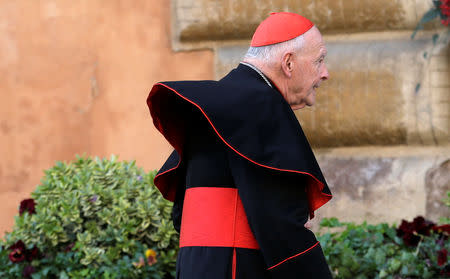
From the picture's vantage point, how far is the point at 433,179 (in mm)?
4578

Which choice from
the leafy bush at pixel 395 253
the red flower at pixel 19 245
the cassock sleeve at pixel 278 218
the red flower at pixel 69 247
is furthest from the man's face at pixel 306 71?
the red flower at pixel 19 245

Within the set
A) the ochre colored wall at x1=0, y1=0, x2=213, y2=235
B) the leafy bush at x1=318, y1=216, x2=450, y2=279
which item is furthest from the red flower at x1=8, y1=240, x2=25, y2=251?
the leafy bush at x1=318, y1=216, x2=450, y2=279

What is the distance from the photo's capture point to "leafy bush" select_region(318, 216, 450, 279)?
3.67 m

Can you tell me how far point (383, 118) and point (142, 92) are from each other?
5.28 ft

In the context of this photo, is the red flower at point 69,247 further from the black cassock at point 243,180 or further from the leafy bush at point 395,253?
the black cassock at point 243,180

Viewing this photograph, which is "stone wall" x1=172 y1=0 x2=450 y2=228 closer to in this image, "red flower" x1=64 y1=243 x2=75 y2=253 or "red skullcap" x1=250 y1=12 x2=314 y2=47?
"red flower" x1=64 y1=243 x2=75 y2=253

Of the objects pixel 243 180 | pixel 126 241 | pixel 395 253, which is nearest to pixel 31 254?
pixel 126 241

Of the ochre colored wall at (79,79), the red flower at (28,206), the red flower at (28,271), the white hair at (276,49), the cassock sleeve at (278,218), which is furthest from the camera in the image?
the ochre colored wall at (79,79)

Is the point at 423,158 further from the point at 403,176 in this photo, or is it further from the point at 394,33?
the point at 394,33

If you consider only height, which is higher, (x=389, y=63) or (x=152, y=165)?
(x=389, y=63)

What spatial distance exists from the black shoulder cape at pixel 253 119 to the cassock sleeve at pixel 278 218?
0.14ft

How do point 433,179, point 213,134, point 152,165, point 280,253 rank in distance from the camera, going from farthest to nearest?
point 152,165
point 433,179
point 213,134
point 280,253

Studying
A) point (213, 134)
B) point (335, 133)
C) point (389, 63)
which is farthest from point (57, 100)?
point (213, 134)

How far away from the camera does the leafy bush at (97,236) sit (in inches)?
150
